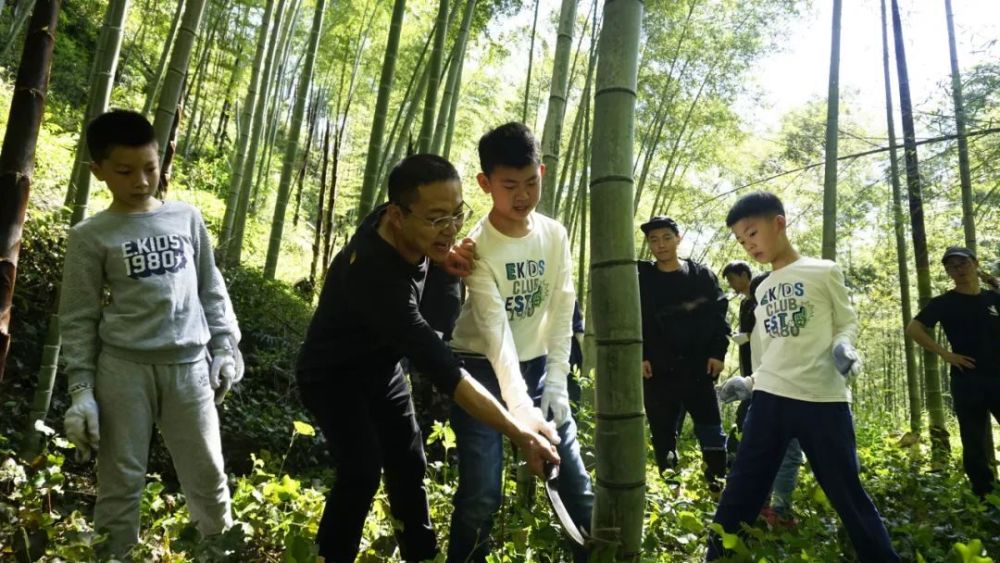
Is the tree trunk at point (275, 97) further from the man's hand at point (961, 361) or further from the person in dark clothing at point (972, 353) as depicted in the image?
the man's hand at point (961, 361)

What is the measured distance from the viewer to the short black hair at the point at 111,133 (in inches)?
79.8

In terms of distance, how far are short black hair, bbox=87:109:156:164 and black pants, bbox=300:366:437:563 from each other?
946 mm

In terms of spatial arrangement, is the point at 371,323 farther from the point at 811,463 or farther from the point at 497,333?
the point at 811,463

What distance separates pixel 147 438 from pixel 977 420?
431 centimetres

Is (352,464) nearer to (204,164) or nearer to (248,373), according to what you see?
(248,373)

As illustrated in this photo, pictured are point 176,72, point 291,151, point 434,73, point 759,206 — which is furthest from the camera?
point 291,151

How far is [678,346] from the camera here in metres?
3.74

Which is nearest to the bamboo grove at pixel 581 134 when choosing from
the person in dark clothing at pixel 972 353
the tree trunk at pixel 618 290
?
the tree trunk at pixel 618 290

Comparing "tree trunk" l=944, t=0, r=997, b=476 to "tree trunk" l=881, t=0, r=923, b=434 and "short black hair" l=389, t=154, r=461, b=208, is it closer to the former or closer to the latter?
"tree trunk" l=881, t=0, r=923, b=434

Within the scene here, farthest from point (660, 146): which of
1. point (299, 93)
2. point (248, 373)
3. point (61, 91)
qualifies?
point (61, 91)

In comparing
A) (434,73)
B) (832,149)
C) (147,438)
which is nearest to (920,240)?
(832,149)

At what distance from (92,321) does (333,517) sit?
96 cm

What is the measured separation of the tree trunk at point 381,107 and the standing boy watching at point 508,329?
10.6ft

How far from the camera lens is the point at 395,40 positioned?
538 centimetres
